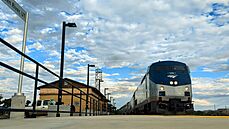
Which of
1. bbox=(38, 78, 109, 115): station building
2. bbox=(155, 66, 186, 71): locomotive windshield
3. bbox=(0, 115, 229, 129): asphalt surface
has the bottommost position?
bbox=(0, 115, 229, 129): asphalt surface

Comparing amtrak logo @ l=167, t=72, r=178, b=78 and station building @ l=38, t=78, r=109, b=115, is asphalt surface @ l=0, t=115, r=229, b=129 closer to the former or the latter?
station building @ l=38, t=78, r=109, b=115

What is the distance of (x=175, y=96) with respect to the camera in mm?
17703

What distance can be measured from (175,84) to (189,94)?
1033mm

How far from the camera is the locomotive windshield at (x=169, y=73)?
17.9 meters

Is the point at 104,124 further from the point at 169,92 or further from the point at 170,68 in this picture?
the point at 170,68

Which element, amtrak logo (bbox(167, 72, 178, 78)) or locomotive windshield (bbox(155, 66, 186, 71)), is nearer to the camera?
amtrak logo (bbox(167, 72, 178, 78))

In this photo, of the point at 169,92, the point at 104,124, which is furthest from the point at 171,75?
the point at 104,124

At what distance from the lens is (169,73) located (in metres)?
18.2

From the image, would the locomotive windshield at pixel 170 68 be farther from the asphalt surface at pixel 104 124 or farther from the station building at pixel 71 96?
the asphalt surface at pixel 104 124

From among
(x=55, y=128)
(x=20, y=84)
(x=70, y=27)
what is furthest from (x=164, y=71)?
(x=55, y=128)

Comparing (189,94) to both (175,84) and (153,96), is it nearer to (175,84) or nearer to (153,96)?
(175,84)

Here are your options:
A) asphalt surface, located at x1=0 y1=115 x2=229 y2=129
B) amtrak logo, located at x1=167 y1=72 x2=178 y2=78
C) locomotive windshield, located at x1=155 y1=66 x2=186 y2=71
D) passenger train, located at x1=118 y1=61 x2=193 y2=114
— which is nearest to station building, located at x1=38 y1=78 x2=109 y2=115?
asphalt surface, located at x1=0 y1=115 x2=229 y2=129

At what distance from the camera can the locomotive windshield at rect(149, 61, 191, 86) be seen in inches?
703

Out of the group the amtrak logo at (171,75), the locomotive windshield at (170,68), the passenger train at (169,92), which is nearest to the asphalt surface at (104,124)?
the passenger train at (169,92)
